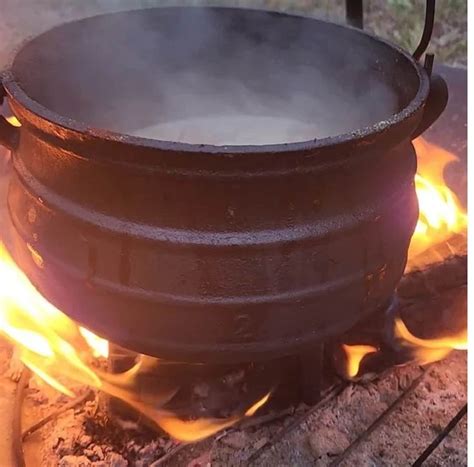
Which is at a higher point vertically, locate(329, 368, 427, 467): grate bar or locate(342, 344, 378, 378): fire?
locate(342, 344, 378, 378): fire

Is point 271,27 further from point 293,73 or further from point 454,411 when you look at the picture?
point 454,411

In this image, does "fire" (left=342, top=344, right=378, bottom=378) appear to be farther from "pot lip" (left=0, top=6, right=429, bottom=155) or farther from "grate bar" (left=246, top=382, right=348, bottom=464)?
"pot lip" (left=0, top=6, right=429, bottom=155)

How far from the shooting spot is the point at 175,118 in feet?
6.78

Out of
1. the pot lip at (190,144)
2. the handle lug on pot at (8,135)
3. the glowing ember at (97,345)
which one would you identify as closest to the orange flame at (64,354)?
the glowing ember at (97,345)

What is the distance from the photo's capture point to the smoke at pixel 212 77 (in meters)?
1.76

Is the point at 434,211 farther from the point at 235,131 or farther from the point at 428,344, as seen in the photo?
the point at 235,131

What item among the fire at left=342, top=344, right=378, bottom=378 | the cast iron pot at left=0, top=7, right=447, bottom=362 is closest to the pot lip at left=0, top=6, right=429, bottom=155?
the cast iron pot at left=0, top=7, right=447, bottom=362

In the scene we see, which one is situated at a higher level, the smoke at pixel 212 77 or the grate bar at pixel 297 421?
the smoke at pixel 212 77

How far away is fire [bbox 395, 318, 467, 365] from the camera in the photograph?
2092mm

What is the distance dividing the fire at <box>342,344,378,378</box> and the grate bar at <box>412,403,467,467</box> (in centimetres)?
28

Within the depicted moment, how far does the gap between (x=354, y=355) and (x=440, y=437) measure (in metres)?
0.33

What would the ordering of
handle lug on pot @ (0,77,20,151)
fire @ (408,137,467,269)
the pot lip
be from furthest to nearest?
1. fire @ (408,137,467,269)
2. handle lug on pot @ (0,77,20,151)
3. the pot lip

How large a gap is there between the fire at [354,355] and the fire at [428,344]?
97 mm

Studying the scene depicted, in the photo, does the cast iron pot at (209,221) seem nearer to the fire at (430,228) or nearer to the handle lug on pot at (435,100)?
the handle lug on pot at (435,100)
